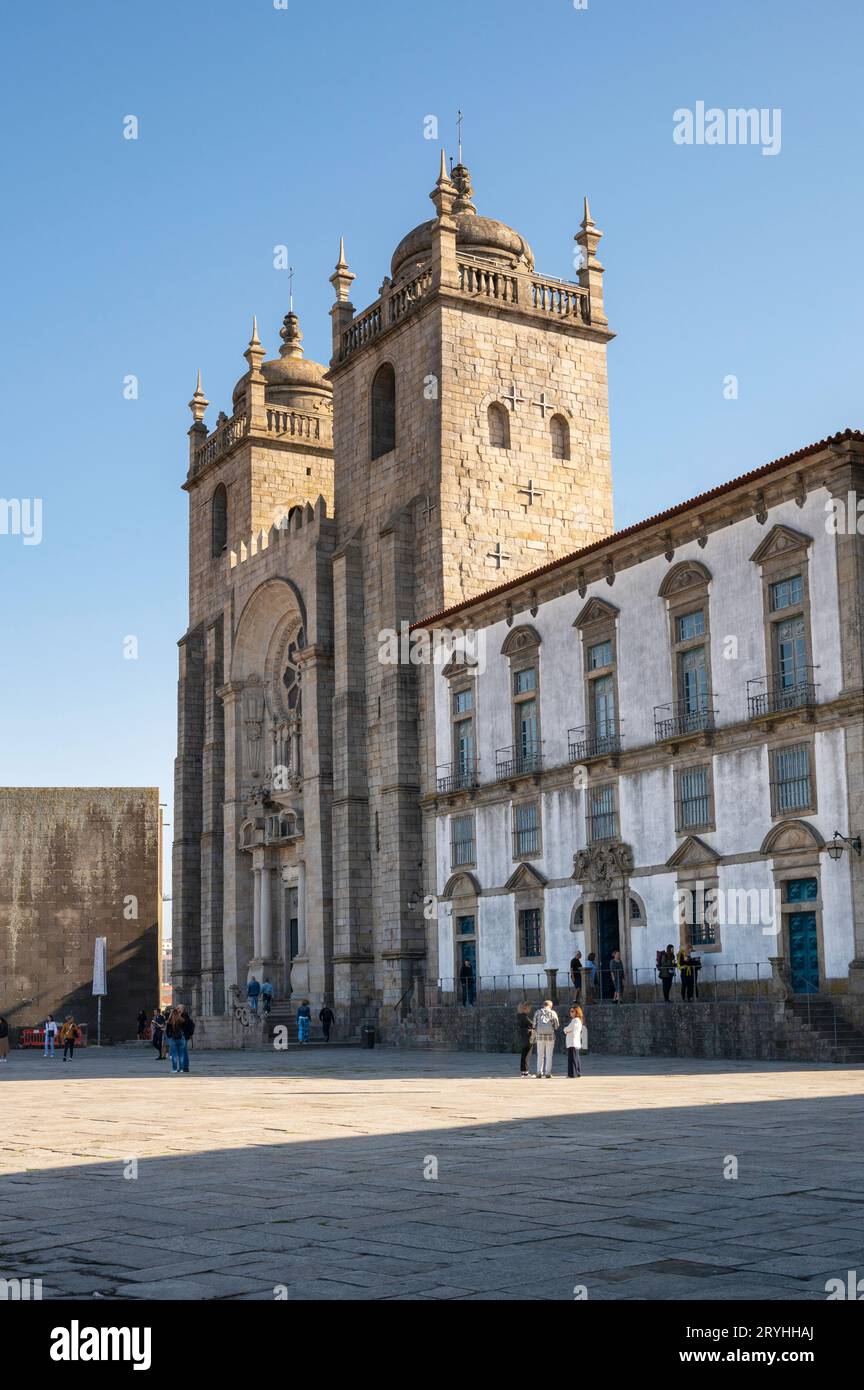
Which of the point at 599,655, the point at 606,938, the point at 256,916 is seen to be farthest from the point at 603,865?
the point at 256,916

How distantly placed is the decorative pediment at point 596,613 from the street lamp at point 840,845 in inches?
347

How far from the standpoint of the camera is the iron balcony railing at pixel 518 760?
37031mm

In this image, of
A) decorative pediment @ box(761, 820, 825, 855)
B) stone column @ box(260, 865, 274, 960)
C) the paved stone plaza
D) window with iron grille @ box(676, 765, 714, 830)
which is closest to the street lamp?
decorative pediment @ box(761, 820, 825, 855)

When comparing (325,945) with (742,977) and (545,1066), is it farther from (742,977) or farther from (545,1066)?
(545,1066)

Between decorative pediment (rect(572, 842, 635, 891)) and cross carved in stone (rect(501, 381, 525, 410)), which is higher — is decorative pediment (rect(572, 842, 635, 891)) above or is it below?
below

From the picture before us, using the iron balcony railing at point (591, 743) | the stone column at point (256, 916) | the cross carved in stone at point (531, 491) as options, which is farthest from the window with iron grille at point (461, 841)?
the stone column at point (256, 916)

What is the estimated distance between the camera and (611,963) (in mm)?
33625

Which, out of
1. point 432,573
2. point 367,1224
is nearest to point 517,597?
point 432,573

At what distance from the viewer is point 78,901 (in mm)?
62031

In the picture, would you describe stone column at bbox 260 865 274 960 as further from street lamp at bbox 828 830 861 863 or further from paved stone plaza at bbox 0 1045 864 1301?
paved stone plaza at bbox 0 1045 864 1301

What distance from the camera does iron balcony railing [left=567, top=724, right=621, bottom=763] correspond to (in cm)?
3431

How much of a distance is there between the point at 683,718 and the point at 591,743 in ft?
11.1

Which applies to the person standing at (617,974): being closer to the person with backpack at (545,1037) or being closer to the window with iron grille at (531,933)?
the window with iron grille at (531,933)

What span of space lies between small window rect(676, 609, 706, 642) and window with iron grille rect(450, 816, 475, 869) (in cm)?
935
